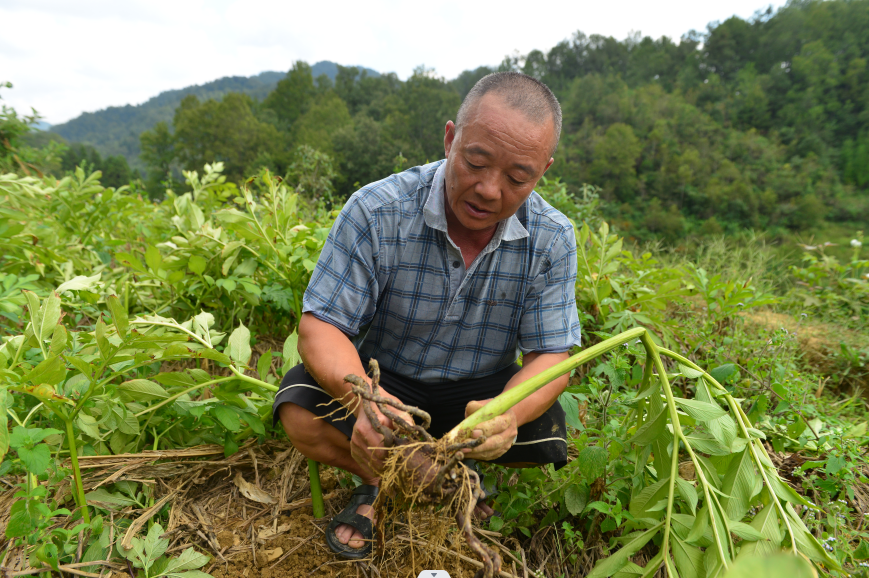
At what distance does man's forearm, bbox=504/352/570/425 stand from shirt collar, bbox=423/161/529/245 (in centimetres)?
47

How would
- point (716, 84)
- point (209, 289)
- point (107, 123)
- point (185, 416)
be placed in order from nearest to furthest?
1. point (185, 416)
2. point (209, 289)
3. point (716, 84)
4. point (107, 123)

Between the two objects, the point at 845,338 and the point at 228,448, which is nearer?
the point at 228,448

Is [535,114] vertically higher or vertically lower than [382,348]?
higher

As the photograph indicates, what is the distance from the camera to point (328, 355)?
1510 mm

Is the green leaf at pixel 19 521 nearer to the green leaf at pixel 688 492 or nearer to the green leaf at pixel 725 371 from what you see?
the green leaf at pixel 688 492

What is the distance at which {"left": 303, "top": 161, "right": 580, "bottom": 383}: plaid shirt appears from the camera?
1669 mm

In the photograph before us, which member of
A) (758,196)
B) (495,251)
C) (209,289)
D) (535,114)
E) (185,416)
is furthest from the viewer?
(758,196)

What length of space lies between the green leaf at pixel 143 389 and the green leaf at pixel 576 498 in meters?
1.51

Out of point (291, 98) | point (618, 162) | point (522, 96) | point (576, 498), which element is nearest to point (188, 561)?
point (576, 498)

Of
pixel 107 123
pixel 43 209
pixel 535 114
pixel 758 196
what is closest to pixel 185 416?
pixel 535 114

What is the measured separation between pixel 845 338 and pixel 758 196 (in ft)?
125

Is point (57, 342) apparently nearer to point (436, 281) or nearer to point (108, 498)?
point (108, 498)

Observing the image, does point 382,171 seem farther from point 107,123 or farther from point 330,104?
point 107,123

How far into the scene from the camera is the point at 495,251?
1753 mm
